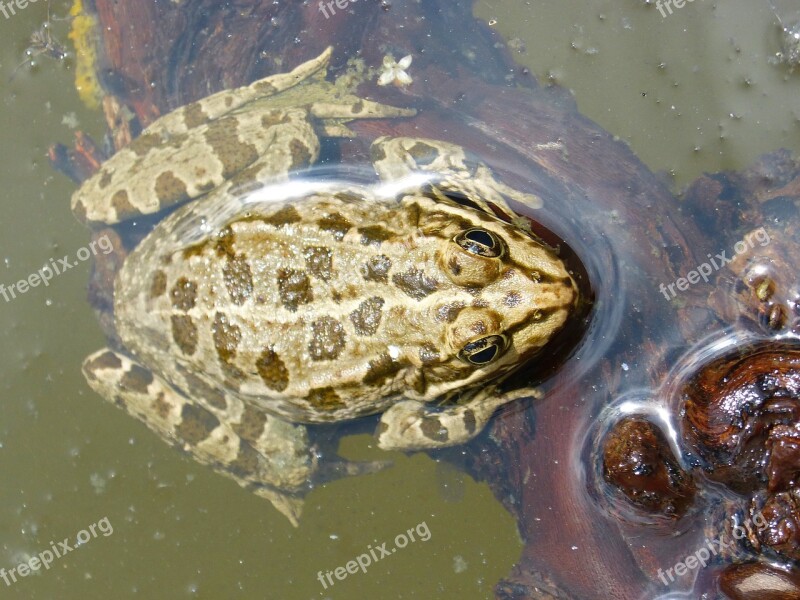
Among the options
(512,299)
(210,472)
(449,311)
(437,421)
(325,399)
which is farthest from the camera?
(210,472)

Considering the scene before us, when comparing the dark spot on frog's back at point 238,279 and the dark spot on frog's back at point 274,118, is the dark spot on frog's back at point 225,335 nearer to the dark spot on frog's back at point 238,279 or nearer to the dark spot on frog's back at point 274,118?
the dark spot on frog's back at point 238,279

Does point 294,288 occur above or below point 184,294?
below

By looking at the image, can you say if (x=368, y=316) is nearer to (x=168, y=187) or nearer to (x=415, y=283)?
(x=415, y=283)

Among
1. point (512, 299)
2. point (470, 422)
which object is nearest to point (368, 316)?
point (512, 299)

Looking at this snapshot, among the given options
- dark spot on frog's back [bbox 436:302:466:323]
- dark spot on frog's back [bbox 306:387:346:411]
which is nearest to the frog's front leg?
dark spot on frog's back [bbox 306:387:346:411]

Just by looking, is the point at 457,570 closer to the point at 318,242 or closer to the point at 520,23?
the point at 318,242

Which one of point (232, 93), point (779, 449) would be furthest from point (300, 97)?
point (779, 449)
